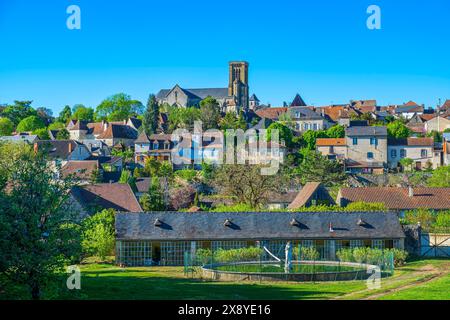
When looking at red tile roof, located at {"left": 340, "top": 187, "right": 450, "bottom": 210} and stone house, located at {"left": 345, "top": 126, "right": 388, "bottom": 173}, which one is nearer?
red tile roof, located at {"left": 340, "top": 187, "right": 450, "bottom": 210}

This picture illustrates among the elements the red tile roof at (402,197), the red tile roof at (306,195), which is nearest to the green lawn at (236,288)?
the red tile roof at (306,195)

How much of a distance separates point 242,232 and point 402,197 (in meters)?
19.2

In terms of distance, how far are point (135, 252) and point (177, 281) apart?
29.0ft

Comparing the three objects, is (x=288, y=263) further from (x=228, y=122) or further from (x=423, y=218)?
(x=228, y=122)

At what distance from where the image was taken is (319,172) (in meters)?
80.6

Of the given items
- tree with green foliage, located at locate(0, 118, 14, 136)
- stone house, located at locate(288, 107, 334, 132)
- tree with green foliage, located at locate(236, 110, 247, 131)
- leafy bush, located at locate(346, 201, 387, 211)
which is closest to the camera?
leafy bush, located at locate(346, 201, 387, 211)

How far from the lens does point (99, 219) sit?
143ft

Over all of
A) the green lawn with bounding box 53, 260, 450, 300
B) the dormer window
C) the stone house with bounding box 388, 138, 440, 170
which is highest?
the stone house with bounding box 388, 138, 440, 170

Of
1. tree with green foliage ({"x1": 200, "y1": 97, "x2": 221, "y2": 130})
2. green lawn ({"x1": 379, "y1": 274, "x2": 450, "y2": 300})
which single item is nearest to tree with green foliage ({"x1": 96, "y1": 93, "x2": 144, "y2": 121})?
tree with green foliage ({"x1": 200, "y1": 97, "x2": 221, "y2": 130})

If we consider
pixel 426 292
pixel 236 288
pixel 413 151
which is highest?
pixel 413 151

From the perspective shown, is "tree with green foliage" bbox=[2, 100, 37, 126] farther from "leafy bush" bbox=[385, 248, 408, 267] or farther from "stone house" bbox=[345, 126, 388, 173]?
"leafy bush" bbox=[385, 248, 408, 267]

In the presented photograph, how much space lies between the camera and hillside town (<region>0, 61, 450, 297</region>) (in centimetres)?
4319

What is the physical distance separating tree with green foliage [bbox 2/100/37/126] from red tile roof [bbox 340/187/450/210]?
314ft

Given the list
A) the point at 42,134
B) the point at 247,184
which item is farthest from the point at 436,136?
the point at 42,134
